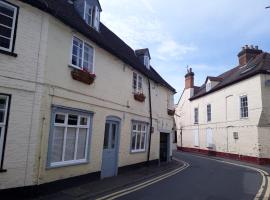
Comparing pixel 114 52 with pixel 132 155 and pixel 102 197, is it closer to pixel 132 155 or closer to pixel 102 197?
pixel 132 155

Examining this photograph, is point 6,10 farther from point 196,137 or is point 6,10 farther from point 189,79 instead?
point 189,79

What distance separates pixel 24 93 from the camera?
8.95 meters

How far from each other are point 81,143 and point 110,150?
276 cm

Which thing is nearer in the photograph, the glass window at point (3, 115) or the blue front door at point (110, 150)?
the glass window at point (3, 115)

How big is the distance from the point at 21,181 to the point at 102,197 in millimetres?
2729

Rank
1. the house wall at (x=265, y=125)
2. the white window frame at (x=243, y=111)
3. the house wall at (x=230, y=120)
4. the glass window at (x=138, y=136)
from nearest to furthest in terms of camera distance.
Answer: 1. the glass window at (x=138, y=136)
2. the house wall at (x=265, y=125)
3. the house wall at (x=230, y=120)
4. the white window frame at (x=243, y=111)

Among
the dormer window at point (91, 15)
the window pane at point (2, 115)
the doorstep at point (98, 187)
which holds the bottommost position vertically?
the doorstep at point (98, 187)

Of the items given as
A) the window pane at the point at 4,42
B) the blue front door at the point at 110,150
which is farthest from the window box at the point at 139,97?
the window pane at the point at 4,42

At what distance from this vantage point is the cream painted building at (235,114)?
75.9 feet

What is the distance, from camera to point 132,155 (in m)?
16.7

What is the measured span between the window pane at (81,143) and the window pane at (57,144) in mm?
1092

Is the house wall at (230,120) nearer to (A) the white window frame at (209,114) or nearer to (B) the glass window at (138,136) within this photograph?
(A) the white window frame at (209,114)

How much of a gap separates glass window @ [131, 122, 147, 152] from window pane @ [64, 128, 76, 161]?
595 cm

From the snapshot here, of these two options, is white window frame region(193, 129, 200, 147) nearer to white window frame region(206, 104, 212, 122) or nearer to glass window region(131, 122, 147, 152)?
white window frame region(206, 104, 212, 122)
